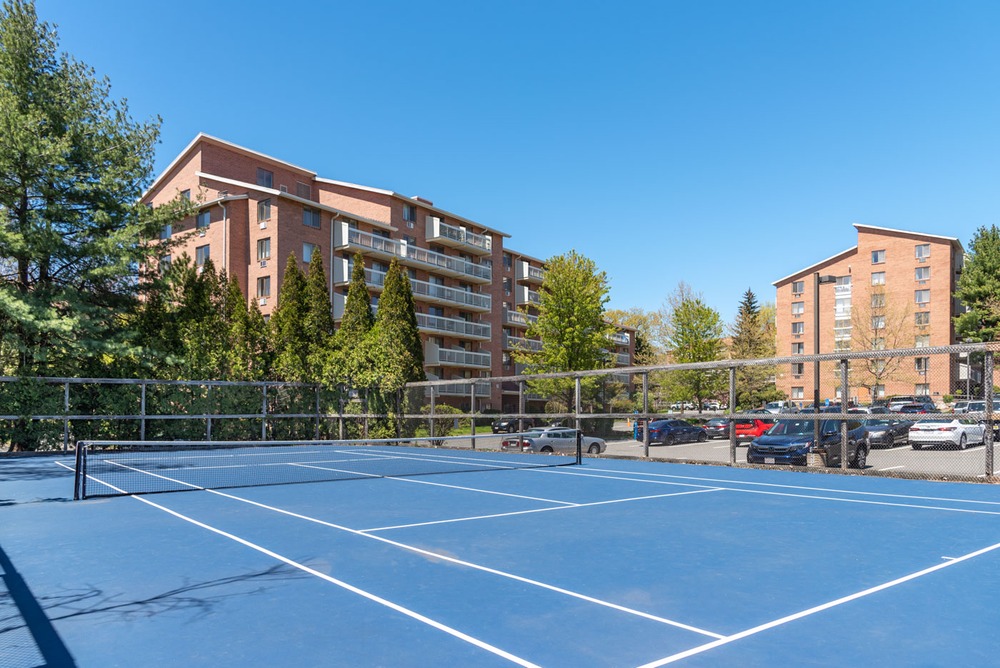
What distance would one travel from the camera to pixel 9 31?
2567 cm

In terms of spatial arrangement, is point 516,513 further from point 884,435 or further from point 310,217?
point 310,217

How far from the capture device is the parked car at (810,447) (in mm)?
17531

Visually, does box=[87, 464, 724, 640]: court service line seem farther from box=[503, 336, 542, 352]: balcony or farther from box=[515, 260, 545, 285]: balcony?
box=[515, 260, 545, 285]: balcony

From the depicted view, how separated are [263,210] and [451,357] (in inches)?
682

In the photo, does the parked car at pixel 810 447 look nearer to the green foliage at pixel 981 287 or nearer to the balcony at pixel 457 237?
the balcony at pixel 457 237

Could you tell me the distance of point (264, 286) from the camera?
46.1 m

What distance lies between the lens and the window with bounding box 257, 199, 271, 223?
4572 cm

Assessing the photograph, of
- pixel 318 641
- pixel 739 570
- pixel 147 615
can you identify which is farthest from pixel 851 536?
pixel 147 615

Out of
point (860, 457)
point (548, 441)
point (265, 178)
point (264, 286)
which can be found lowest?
point (548, 441)

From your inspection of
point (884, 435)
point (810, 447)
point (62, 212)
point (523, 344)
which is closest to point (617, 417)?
point (810, 447)

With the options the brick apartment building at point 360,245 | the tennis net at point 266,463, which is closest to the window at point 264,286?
the brick apartment building at point 360,245

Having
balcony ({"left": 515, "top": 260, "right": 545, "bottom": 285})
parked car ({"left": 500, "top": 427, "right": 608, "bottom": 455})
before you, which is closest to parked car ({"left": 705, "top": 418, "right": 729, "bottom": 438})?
parked car ({"left": 500, "top": 427, "right": 608, "bottom": 455})

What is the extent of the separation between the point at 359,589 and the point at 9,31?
93.7ft

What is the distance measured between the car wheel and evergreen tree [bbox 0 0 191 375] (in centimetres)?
2427
